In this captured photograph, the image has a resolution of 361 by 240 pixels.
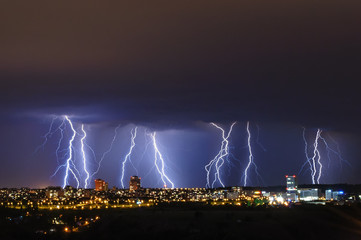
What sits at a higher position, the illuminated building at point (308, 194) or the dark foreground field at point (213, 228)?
the illuminated building at point (308, 194)

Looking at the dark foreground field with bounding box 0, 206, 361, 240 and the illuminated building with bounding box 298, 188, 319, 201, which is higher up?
the illuminated building with bounding box 298, 188, 319, 201

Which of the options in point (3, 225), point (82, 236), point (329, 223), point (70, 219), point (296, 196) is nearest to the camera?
point (82, 236)

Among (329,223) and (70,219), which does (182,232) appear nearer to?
(329,223)

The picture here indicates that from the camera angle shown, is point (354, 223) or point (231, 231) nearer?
point (231, 231)

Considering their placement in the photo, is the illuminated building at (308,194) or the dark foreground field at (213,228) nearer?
the dark foreground field at (213,228)

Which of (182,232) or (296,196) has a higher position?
(296,196)

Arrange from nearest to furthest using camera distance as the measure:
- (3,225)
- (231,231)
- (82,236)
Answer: (231,231) → (82,236) → (3,225)

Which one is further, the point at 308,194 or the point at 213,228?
the point at 308,194

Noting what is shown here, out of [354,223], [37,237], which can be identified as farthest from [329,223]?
[37,237]

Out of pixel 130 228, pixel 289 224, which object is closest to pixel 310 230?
pixel 289 224

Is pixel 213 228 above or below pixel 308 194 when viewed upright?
below

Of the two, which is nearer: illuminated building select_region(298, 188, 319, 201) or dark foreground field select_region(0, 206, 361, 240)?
dark foreground field select_region(0, 206, 361, 240)
